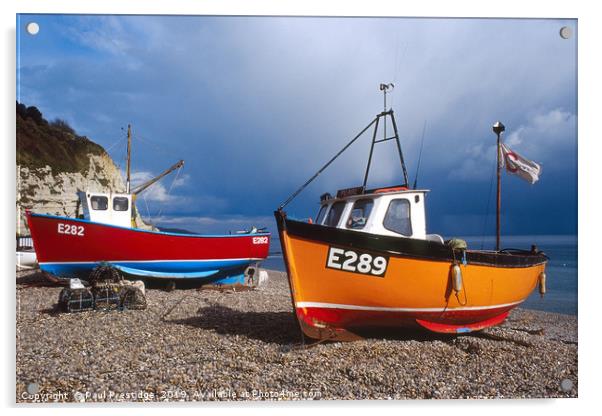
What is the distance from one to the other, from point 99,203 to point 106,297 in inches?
170

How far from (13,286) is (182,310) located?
349 cm

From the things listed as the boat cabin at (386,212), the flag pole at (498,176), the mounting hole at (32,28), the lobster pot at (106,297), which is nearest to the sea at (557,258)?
the flag pole at (498,176)

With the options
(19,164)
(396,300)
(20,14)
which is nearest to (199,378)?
(396,300)

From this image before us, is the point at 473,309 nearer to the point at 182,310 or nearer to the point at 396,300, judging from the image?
the point at 396,300

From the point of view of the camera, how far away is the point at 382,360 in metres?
5.13

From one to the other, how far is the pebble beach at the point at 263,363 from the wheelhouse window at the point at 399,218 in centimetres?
153

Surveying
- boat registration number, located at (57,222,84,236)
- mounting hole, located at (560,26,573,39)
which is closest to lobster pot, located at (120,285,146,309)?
boat registration number, located at (57,222,84,236)

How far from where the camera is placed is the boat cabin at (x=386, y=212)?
19.4 feet

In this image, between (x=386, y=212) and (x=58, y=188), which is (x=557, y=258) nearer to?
(x=386, y=212)

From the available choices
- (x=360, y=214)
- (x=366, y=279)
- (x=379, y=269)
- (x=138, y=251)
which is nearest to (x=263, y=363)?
(x=366, y=279)

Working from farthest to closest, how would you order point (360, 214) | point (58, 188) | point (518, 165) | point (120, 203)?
point (120, 203)
point (58, 188)
point (518, 165)
point (360, 214)

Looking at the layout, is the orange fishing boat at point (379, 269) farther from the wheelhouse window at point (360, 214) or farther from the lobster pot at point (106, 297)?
the lobster pot at point (106, 297)

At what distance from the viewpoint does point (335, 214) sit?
645cm

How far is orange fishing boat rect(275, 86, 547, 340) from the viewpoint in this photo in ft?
17.9
